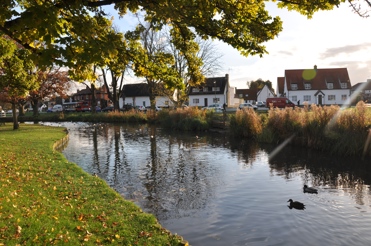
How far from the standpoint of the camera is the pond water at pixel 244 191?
299 inches

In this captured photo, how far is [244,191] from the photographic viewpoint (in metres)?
11.1

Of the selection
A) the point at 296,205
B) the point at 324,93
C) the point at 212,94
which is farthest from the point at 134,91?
the point at 296,205

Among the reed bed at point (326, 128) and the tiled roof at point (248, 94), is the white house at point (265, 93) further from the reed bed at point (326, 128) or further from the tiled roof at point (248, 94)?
the reed bed at point (326, 128)

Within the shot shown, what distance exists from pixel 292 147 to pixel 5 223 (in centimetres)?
1768

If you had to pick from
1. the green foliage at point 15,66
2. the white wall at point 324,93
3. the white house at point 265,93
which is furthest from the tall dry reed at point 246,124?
the white house at point 265,93

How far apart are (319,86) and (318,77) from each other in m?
2.48

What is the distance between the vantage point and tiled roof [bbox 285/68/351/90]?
67.9 m

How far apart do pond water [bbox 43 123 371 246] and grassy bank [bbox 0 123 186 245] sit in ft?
3.70

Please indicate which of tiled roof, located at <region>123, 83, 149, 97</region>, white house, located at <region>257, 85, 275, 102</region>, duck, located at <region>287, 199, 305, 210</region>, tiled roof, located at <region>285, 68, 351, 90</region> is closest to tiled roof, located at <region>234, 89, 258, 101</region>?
white house, located at <region>257, 85, 275, 102</region>

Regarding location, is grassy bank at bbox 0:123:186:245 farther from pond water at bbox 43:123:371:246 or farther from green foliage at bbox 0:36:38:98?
green foliage at bbox 0:36:38:98

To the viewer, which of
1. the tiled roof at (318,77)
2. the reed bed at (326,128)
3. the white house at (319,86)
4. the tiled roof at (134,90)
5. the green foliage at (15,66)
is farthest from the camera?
the tiled roof at (134,90)

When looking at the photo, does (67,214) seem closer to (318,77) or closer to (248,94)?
(318,77)

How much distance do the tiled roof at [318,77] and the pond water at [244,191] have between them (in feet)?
177

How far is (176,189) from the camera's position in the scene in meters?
11.1
